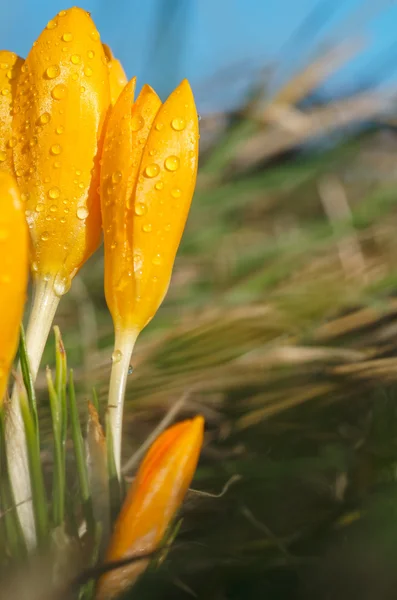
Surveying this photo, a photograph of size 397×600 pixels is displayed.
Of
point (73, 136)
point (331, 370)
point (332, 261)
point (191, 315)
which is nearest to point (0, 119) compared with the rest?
point (73, 136)

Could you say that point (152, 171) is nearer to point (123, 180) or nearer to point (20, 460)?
point (123, 180)

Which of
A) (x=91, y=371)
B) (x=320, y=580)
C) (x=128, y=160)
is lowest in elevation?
(x=320, y=580)

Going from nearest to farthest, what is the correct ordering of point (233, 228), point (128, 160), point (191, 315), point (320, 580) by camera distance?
point (320, 580) → point (128, 160) → point (191, 315) → point (233, 228)

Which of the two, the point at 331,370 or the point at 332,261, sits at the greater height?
the point at 332,261

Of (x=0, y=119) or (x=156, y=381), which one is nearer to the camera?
(x=0, y=119)

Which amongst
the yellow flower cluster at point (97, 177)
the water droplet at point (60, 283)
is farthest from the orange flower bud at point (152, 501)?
the water droplet at point (60, 283)

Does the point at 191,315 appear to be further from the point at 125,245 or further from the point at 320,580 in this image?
the point at 320,580

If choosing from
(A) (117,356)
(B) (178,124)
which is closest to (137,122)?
(B) (178,124)

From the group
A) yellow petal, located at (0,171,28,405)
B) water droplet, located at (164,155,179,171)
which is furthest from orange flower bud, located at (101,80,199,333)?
yellow petal, located at (0,171,28,405)
